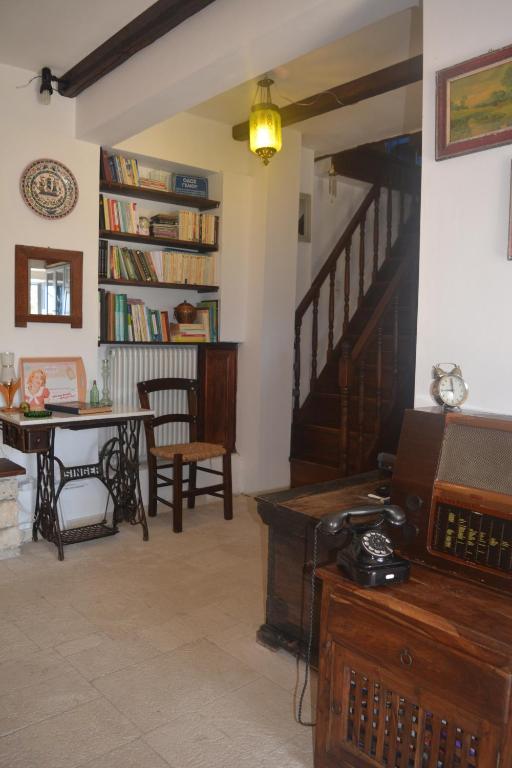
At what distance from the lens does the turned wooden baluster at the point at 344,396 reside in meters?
4.10

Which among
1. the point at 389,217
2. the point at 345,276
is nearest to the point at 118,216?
the point at 345,276

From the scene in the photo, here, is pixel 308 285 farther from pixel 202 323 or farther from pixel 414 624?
pixel 414 624

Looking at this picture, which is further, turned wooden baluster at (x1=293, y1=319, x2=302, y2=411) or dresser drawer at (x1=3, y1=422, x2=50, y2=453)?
turned wooden baluster at (x1=293, y1=319, x2=302, y2=411)

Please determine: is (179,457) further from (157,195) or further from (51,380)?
(157,195)

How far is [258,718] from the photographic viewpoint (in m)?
2.06

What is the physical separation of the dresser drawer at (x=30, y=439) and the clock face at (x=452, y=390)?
229 centimetres

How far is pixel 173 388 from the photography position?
4.44 metres

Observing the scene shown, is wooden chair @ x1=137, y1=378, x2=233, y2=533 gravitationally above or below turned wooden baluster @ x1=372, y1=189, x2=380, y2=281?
below

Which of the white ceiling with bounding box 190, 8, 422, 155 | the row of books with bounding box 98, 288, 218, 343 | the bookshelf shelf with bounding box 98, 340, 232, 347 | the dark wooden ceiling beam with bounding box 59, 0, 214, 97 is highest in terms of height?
the white ceiling with bounding box 190, 8, 422, 155

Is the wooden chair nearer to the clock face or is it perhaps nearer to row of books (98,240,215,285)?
row of books (98,240,215,285)

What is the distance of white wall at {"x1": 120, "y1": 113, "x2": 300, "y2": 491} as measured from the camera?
4.66 metres

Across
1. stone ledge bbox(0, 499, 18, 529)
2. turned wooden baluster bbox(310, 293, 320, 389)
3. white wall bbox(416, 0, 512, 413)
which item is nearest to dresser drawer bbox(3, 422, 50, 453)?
stone ledge bbox(0, 499, 18, 529)

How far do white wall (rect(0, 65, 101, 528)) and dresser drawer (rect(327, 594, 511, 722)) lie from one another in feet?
8.93

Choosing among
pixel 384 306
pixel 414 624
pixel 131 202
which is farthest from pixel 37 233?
pixel 414 624
